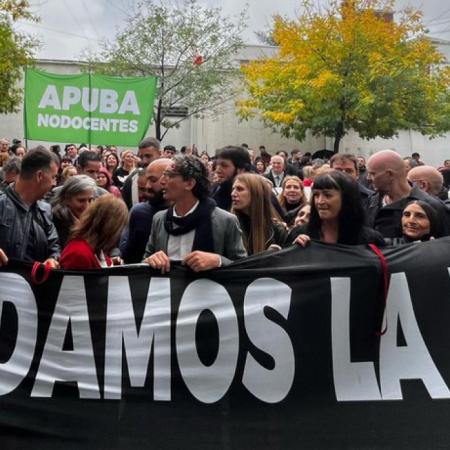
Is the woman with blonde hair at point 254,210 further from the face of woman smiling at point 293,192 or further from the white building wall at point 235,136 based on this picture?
the white building wall at point 235,136

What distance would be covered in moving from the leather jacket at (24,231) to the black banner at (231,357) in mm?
501

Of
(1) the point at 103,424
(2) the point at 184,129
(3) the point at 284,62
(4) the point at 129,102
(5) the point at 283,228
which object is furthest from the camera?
(2) the point at 184,129

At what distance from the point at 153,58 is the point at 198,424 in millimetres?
28399

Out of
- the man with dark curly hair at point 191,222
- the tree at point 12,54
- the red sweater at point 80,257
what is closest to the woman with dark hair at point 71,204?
the man with dark curly hair at point 191,222

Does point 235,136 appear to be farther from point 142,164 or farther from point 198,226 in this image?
point 198,226

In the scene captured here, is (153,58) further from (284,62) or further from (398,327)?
(398,327)

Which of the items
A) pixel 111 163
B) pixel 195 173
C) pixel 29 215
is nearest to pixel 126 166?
pixel 111 163

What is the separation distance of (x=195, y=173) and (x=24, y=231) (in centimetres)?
113

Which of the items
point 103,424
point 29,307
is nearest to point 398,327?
point 103,424

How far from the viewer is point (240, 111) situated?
32531mm

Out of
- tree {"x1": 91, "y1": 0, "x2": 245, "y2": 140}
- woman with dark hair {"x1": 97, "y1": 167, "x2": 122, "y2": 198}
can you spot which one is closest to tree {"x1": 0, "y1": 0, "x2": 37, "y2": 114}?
tree {"x1": 91, "y1": 0, "x2": 245, "y2": 140}

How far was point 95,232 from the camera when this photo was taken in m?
4.71

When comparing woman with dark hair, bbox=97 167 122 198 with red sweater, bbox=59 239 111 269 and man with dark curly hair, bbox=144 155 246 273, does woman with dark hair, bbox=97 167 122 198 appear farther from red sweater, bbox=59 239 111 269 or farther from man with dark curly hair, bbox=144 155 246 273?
red sweater, bbox=59 239 111 269

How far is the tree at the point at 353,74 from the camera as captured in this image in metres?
28.9
